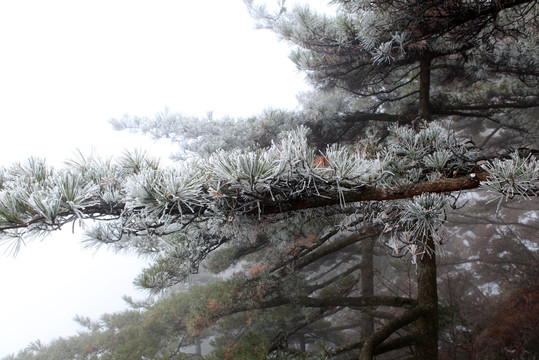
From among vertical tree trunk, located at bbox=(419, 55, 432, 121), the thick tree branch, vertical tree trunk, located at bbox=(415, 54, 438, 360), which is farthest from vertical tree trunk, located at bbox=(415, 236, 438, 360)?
the thick tree branch

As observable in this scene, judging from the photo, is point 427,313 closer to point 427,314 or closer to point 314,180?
point 427,314

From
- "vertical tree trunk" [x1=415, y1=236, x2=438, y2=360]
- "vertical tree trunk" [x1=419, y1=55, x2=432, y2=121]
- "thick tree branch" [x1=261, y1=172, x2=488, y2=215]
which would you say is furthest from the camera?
"vertical tree trunk" [x1=419, y1=55, x2=432, y2=121]

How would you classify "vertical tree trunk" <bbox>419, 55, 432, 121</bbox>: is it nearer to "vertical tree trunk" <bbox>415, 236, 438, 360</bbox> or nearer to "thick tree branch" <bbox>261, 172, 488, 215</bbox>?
"vertical tree trunk" <bbox>415, 236, 438, 360</bbox>

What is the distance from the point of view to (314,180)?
1.25m

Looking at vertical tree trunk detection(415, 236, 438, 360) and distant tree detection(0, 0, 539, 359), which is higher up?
distant tree detection(0, 0, 539, 359)

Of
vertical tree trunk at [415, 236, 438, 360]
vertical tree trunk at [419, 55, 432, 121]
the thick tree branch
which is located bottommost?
vertical tree trunk at [415, 236, 438, 360]

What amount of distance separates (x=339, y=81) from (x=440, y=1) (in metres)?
2.58

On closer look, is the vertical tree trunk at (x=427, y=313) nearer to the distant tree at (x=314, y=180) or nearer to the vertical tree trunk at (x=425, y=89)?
the distant tree at (x=314, y=180)

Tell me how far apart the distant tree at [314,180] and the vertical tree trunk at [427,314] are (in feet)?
0.04

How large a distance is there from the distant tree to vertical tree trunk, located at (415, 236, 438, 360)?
0.01 metres

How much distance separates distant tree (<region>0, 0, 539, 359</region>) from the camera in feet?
3.71

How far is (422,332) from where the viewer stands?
3281mm

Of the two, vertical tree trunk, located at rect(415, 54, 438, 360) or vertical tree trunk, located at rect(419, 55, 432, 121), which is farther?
vertical tree trunk, located at rect(419, 55, 432, 121)

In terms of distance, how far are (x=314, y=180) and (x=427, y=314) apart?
3.00 m
